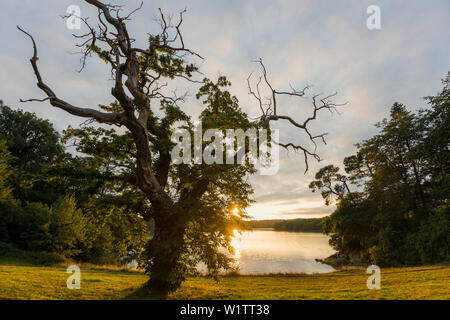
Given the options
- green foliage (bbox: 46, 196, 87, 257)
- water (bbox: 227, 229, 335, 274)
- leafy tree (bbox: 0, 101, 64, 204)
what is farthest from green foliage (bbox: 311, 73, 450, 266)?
leafy tree (bbox: 0, 101, 64, 204)

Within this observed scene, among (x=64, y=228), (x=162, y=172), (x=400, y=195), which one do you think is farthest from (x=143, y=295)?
(x=400, y=195)

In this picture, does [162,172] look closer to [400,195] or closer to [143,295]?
[143,295]

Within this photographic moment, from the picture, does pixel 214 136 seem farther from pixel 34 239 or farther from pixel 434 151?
pixel 34 239

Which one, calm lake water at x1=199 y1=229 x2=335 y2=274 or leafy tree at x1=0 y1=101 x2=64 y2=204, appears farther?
leafy tree at x1=0 y1=101 x2=64 y2=204

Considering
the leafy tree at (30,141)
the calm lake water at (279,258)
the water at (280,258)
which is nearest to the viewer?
the calm lake water at (279,258)

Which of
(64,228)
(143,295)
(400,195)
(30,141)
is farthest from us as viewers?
(30,141)

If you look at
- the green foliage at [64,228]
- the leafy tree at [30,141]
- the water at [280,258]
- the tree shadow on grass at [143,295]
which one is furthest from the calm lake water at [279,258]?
the leafy tree at [30,141]

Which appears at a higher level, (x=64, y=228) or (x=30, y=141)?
(x=30, y=141)

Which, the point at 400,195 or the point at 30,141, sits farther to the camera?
the point at 30,141

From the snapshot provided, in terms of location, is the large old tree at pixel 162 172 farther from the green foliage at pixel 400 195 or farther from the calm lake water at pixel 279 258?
the green foliage at pixel 400 195

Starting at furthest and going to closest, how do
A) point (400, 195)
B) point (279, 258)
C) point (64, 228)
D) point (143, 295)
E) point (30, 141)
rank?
1. point (30, 141)
2. point (279, 258)
3. point (400, 195)
4. point (64, 228)
5. point (143, 295)

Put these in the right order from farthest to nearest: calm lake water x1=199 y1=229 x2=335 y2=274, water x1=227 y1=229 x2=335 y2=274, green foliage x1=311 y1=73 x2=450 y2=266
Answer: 1. water x1=227 y1=229 x2=335 y2=274
2. calm lake water x1=199 y1=229 x2=335 y2=274
3. green foliage x1=311 y1=73 x2=450 y2=266

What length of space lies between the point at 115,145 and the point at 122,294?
18.9ft

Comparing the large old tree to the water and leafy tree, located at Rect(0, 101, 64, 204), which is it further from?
leafy tree, located at Rect(0, 101, 64, 204)
